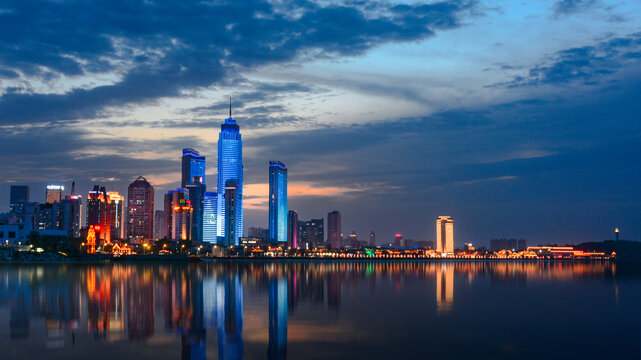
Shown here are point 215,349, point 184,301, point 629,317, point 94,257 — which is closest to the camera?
point 215,349

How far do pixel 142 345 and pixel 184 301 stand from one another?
18204 mm

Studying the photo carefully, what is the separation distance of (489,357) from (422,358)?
256 centimetres

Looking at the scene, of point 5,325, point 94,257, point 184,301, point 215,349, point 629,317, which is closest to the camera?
point 215,349

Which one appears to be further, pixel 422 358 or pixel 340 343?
pixel 340 343

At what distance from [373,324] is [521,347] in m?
8.38

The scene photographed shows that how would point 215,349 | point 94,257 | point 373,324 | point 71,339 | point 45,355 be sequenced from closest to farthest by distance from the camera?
point 45,355, point 215,349, point 71,339, point 373,324, point 94,257

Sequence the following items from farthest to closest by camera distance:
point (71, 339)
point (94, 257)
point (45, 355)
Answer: point (94, 257) < point (71, 339) < point (45, 355)

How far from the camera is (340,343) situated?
24125mm

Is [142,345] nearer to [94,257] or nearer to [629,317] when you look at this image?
[629,317]

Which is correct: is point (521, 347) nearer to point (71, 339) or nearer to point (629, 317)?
point (629, 317)

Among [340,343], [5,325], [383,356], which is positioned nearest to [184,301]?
[5,325]

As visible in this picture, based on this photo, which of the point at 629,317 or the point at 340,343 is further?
the point at 629,317

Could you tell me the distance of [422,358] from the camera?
20984mm

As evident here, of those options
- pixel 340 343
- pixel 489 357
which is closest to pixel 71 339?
pixel 340 343
